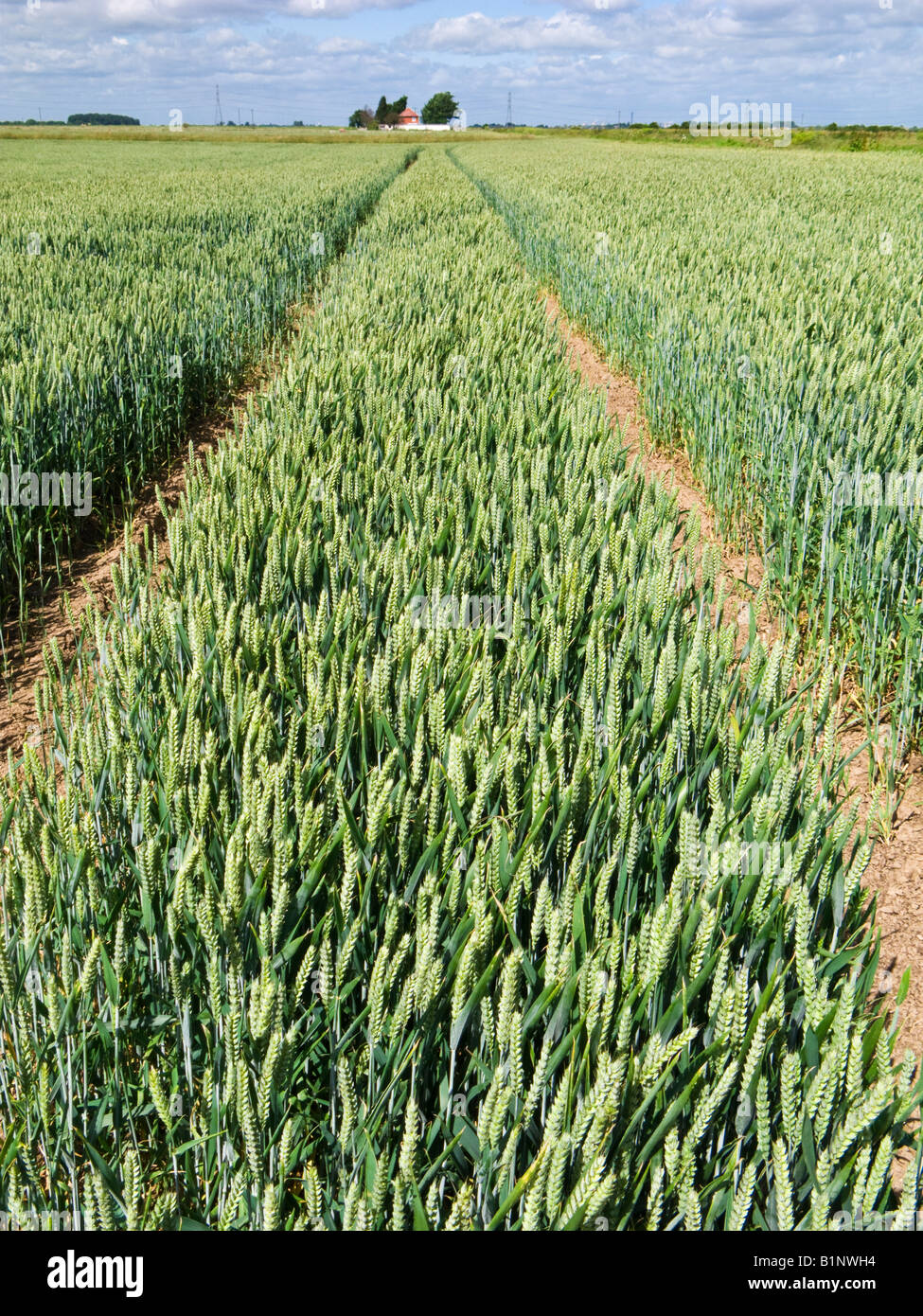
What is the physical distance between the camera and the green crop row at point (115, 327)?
4199 millimetres

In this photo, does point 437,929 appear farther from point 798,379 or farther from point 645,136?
point 645,136

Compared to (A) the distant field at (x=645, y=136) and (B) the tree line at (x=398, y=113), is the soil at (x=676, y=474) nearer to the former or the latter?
(A) the distant field at (x=645, y=136)

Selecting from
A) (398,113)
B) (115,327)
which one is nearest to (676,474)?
(115,327)

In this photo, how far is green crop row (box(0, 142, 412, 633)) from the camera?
4.20 metres

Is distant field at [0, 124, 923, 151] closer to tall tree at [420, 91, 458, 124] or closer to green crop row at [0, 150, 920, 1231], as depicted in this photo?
tall tree at [420, 91, 458, 124]

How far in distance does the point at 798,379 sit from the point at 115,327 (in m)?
4.22

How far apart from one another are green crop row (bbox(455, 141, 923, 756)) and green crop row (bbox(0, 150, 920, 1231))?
35.1 inches

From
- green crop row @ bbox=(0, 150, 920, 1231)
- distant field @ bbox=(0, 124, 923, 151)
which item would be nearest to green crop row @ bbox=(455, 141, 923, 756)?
green crop row @ bbox=(0, 150, 920, 1231)

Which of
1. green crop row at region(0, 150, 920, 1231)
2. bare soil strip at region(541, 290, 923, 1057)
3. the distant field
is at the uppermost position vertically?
the distant field

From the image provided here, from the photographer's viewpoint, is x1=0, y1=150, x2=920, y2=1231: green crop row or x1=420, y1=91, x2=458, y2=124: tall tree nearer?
x1=0, y1=150, x2=920, y2=1231: green crop row

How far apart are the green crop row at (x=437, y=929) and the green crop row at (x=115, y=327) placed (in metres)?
1.89

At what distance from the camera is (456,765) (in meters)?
1.58

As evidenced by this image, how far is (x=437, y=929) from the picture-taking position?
1276 mm
